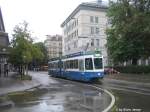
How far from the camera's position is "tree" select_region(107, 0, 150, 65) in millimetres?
42125

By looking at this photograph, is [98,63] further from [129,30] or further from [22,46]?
[22,46]

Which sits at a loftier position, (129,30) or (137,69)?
(129,30)

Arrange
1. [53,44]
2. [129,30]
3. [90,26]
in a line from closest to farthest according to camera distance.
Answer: [129,30] → [90,26] → [53,44]

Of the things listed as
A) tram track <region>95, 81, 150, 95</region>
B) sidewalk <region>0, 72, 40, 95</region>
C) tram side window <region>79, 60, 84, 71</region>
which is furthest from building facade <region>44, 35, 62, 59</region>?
tram track <region>95, 81, 150, 95</region>

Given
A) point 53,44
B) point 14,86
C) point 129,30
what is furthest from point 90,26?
point 53,44

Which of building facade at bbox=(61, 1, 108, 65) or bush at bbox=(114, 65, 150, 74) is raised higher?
building facade at bbox=(61, 1, 108, 65)

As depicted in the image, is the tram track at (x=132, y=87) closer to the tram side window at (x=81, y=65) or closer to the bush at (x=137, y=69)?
the tram side window at (x=81, y=65)

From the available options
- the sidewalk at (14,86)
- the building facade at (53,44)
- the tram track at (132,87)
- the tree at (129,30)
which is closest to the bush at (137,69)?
the tree at (129,30)

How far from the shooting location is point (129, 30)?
147 feet

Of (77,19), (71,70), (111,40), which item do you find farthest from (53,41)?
(71,70)

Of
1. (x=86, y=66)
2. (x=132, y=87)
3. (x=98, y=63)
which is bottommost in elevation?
(x=132, y=87)

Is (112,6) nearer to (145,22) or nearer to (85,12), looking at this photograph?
(145,22)

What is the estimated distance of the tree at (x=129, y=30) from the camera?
4212 cm

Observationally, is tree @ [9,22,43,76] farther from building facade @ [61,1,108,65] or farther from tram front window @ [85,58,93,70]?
building facade @ [61,1,108,65]
